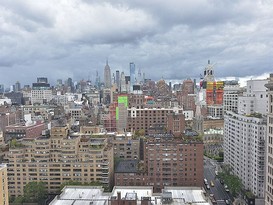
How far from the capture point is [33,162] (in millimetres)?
98750

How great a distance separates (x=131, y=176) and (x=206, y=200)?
91.9 ft

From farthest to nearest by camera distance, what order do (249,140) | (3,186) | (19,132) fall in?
(19,132) < (249,140) < (3,186)

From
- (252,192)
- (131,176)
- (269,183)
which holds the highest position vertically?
(269,183)

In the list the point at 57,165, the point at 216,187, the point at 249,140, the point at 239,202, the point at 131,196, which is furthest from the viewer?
the point at 216,187

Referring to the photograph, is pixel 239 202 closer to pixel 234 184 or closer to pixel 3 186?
pixel 234 184

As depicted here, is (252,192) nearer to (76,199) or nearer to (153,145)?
(153,145)

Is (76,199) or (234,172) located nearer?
(76,199)

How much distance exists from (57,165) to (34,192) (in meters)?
10.7

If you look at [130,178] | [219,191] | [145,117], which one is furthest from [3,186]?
[145,117]

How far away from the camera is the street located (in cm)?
10394

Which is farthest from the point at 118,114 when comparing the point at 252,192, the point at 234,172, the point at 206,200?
the point at 206,200

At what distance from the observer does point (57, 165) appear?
98688mm

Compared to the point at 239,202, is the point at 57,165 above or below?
above

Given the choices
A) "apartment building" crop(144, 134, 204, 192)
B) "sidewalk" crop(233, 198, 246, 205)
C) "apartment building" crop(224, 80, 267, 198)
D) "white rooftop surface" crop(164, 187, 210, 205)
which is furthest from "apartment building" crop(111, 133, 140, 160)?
"white rooftop surface" crop(164, 187, 210, 205)
